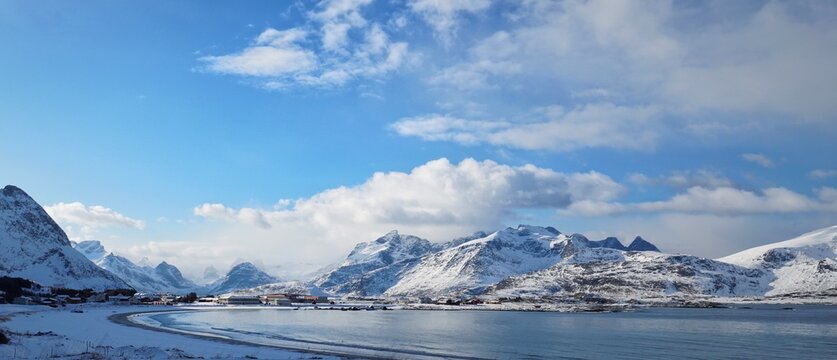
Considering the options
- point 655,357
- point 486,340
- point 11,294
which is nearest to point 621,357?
point 655,357

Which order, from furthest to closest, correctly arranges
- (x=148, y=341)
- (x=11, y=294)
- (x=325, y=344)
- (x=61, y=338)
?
(x=11, y=294) → (x=325, y=344) → (x=148, y=341) → (x=61, y=338)

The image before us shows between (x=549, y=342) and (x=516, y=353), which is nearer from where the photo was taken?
(x=516, y=353)

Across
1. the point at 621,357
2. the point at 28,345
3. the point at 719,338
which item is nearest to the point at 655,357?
the point at 621,357

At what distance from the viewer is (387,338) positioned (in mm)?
91500

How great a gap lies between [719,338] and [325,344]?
6411cm

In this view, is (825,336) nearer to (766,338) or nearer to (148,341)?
(766,338)

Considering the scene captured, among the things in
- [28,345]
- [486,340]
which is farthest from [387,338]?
[28,345]

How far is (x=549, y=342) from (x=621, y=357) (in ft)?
65.8

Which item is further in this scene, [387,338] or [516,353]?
[387,338]

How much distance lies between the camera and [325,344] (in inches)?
3061

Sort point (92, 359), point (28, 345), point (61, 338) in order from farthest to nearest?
point (61, 338), point (28, 345), point (92, 359)

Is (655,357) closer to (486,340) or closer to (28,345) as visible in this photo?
(486,340)

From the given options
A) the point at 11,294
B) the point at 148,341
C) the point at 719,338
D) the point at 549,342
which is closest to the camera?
the point at 148,341

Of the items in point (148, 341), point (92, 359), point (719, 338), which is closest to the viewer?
point (92, 359)
